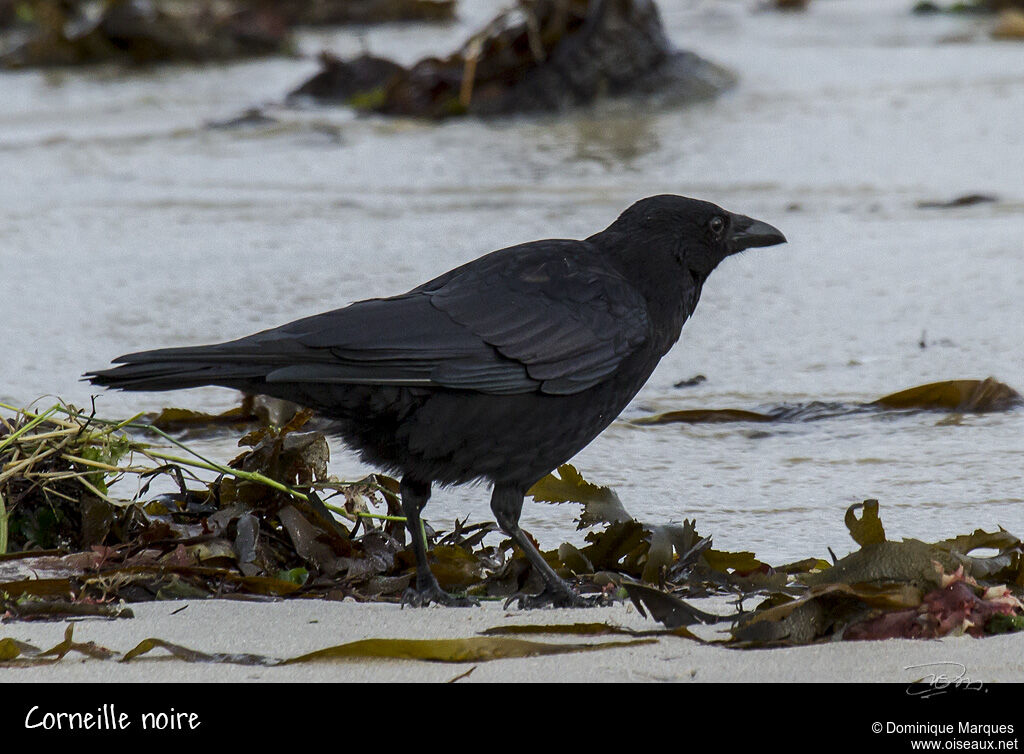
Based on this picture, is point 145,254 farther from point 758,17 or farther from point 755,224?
point 758,17

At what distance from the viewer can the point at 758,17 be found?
45.1ft

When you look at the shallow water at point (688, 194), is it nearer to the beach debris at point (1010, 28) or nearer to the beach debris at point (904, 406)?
the beach debris at point (904, 406)

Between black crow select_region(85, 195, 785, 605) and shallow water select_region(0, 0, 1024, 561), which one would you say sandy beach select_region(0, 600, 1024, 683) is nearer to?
black crow select_region(85, 195, 785, 605)

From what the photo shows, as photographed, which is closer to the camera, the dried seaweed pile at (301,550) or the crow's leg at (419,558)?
the dried seaweed pile at (301,550)

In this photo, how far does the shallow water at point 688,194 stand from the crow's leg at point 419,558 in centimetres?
53

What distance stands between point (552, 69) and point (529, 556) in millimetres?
6867

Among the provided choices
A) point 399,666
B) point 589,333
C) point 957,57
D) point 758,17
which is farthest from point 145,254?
point 758,17

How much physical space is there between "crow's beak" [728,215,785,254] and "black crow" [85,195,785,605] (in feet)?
1.24

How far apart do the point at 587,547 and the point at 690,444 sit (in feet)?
3.48

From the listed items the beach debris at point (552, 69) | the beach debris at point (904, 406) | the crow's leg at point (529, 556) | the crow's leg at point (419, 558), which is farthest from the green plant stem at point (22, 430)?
the beach debris at point (552, 69)

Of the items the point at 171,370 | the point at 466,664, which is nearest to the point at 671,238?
the point at 171,370
